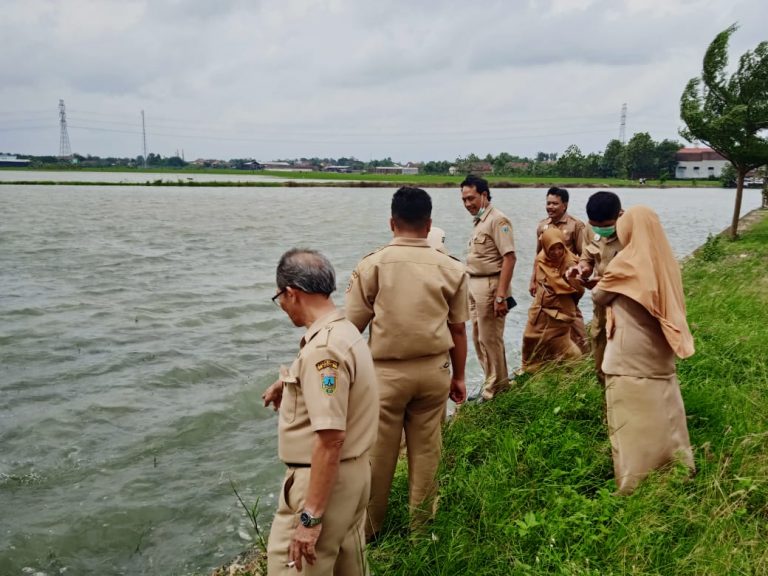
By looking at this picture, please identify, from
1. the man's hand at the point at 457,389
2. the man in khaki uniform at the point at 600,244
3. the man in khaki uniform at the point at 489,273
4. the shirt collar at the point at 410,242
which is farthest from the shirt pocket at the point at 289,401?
the man in khaki uniform at the point at 489,273

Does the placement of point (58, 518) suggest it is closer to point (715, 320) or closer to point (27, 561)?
point (27, 561)

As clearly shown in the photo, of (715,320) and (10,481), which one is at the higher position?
(715,320)

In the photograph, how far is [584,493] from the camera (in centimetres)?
374

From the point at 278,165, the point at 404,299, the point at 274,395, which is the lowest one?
the point at 274,395

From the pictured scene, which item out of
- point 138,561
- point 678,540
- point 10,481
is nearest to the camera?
point 678,540

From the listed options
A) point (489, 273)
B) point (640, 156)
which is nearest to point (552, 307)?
point (489, 273)

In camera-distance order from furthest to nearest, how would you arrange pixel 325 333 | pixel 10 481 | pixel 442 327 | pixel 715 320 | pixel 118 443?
pixel 715 320
pixel 118 443
pixel 10 481
pixel 442 327
pixel 325 333

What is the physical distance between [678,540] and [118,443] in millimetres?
5398

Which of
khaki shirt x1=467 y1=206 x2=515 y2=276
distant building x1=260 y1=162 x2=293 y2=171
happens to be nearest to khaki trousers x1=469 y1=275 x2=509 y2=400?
khaki shirt x1=467 y1=206 x2=515 y2=276

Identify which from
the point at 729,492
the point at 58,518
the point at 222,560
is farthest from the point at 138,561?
the point at 729,492

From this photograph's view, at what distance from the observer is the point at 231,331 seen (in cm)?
1079

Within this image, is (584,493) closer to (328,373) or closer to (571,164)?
(328,373)

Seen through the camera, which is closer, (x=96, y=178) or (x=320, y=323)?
(x=320, y=323)

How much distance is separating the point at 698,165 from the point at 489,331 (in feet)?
495
